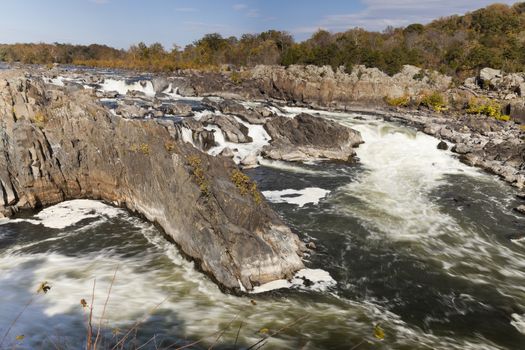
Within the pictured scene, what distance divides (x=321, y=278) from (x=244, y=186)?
17.0 ft

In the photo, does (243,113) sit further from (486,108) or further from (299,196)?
(486,108)

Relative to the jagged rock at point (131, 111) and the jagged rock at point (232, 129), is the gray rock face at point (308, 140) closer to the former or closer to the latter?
the jagged rock at point (232, 129)

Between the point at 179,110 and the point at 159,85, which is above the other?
the point at 159,85

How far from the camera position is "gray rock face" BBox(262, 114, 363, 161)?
107 feet

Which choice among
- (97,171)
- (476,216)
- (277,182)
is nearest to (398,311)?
(476,216)

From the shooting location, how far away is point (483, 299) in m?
14.1

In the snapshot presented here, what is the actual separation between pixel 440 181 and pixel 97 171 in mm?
24051

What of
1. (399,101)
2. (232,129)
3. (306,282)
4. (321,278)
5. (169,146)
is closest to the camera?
→ (306,282)

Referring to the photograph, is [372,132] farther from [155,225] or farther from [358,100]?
[155,225]

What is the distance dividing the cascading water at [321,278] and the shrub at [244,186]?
354 centimetres

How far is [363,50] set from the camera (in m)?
68.9

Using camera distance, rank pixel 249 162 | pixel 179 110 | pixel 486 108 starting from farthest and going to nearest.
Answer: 1. pixel 486 108
2. pixel 179 110
3. pixel 249 162

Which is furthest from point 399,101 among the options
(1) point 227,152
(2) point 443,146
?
(1) point 227,152

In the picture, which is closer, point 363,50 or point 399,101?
point 399,101
